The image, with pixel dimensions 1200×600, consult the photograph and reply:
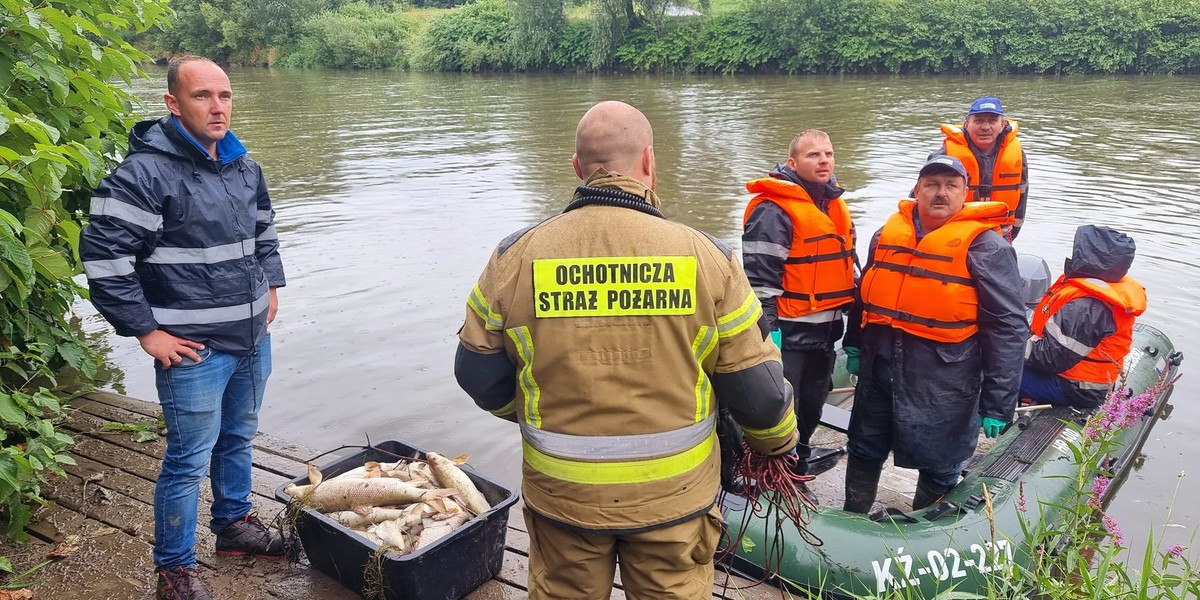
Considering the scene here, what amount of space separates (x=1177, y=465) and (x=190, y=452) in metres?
5.20

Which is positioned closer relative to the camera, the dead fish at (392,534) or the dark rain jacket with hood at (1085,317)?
the dead fish at (392,534)

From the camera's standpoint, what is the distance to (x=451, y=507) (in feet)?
9.57

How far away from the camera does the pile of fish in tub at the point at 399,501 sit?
2.86m

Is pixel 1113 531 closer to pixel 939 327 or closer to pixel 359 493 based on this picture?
pixel 939 327

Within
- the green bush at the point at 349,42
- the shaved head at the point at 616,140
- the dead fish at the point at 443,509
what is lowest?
the dead fish at the point at 443,509

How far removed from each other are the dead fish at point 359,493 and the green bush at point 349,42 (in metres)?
41.0

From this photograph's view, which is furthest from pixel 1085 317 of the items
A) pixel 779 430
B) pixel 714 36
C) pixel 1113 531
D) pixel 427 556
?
pixel 714 36

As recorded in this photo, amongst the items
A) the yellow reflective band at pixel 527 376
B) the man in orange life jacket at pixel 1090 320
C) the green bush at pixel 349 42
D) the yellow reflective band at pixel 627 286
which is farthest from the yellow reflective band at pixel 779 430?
the green bush at pixel 349 42

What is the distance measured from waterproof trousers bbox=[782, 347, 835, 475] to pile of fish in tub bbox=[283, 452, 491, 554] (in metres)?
1.58

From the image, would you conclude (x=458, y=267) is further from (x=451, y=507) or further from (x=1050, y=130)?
(x=1050, y=130)

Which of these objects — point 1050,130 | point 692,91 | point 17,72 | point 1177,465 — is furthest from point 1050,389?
point 692,91

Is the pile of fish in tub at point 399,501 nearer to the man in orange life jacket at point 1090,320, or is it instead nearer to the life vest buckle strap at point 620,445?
the life vest buckle strap at point 620,445

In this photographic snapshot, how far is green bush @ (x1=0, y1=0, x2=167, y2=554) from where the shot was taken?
2.86 metres

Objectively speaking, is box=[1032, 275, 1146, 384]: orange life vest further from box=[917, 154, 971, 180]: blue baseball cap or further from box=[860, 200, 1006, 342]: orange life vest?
box=[917, 154, 971, 180]: blue baseball cap
